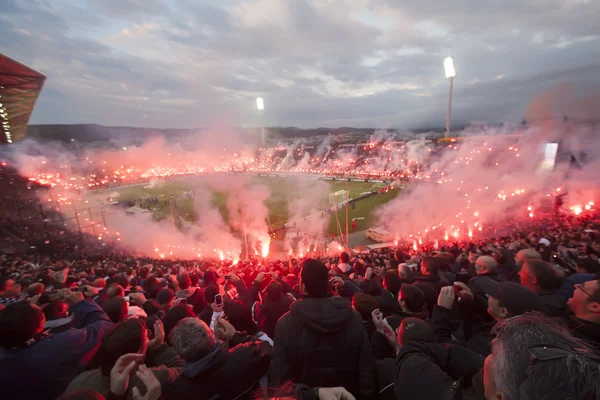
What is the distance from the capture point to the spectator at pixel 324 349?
199cm

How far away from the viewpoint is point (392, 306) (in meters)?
3.49

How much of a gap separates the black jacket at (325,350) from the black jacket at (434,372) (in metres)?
0.42

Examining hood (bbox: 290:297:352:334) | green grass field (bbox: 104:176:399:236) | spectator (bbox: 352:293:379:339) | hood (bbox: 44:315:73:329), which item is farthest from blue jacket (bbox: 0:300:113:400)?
green grass field (bbox: 104:176:399:236)

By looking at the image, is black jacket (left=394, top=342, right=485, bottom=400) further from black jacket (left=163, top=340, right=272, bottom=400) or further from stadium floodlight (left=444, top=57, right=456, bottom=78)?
stadium floodlight (left=444, top=57, right=456, bottom=78)

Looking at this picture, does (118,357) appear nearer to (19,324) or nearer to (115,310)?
(19,324)

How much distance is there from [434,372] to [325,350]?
2.48ft

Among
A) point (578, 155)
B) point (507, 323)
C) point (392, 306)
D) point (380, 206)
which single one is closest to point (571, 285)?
point (392, 306)

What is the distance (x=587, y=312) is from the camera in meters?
2.45

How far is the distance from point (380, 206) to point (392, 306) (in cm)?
3000

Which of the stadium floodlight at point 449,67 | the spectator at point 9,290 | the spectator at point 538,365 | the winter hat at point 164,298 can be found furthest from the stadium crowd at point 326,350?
the stadium floodlight at point 449,67

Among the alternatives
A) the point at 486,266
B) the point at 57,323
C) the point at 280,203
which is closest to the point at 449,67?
the point at 280,203

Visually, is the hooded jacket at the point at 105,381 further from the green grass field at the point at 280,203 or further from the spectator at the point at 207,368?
the green grass field at the point at 280,203

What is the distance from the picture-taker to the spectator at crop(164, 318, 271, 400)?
184 centimetres

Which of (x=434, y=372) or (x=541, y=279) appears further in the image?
(x=541, y=279)
